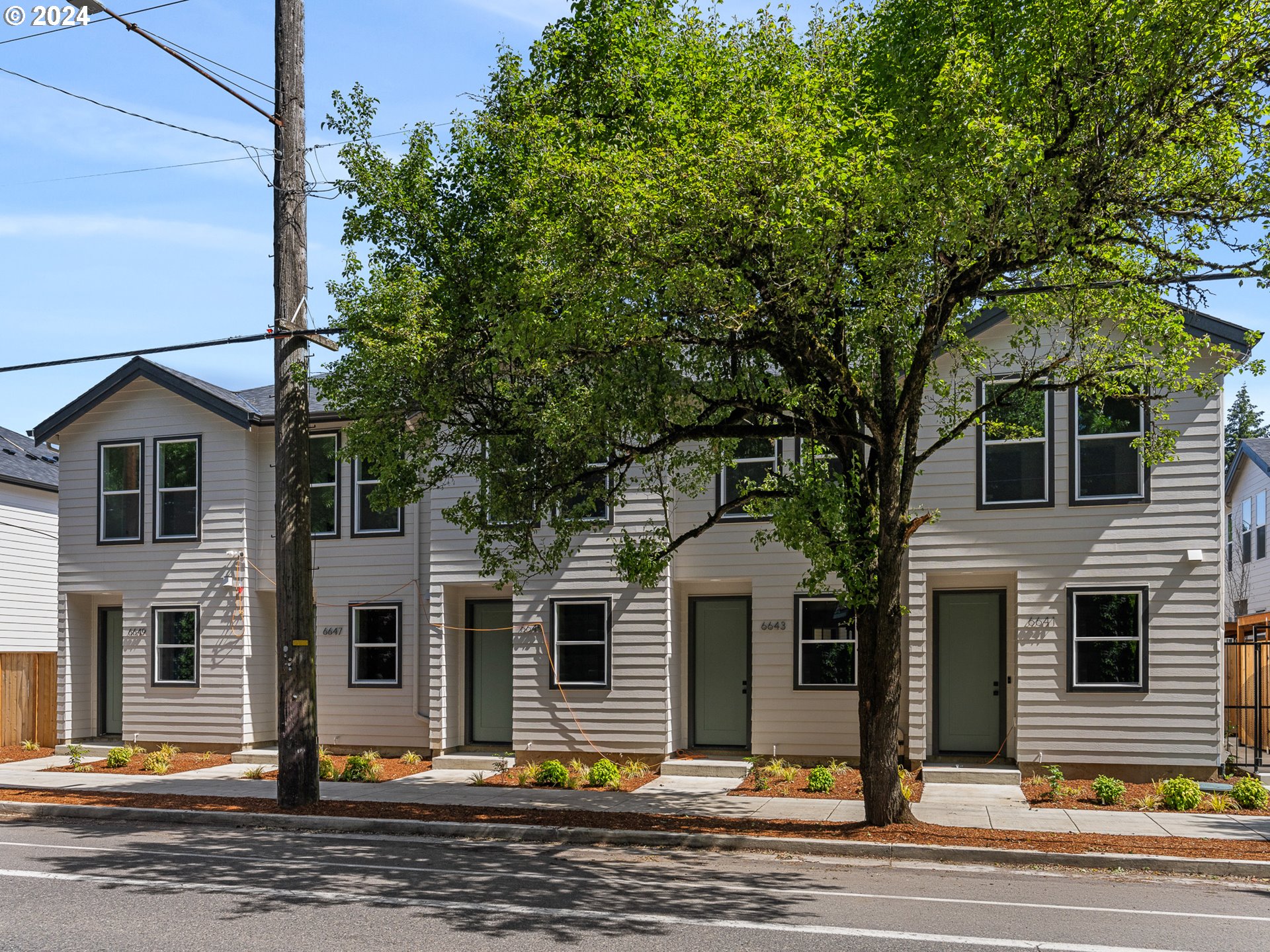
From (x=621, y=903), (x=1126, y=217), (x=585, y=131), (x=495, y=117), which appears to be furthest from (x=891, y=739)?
(x=495, y=117)

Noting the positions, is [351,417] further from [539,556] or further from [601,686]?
[601,686]

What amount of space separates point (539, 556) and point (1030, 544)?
7180mm

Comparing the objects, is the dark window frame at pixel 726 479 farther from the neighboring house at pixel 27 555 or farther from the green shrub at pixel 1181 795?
the neighboring house at pixel 27 555

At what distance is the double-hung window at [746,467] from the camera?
17641 mm

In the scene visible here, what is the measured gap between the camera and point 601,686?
58.3ft

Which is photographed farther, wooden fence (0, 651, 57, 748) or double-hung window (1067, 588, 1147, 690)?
wooden fence (0, 651, 57, 748)

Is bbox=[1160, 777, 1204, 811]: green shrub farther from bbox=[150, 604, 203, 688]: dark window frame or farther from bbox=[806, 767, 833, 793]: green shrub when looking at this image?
bbox=[150, 604, 203, 688]: dark window frame

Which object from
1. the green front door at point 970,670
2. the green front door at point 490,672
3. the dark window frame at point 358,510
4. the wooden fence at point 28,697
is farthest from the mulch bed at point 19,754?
the green front door at point 970,670

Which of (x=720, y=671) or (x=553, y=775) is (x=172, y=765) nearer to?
(x=553, y=775)

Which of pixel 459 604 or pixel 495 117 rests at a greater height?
pixel 495 117

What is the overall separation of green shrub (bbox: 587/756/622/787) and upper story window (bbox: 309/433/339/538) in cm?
678

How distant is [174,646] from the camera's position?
20.6 metres

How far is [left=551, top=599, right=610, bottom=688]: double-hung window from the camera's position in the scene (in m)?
18.0

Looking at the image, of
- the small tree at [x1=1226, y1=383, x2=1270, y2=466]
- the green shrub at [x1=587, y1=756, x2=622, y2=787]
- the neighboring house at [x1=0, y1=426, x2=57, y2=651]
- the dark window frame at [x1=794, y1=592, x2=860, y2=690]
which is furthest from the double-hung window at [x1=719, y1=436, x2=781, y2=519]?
the small tree at [x1=1226, y1=383, x2=1270, y2=466]
